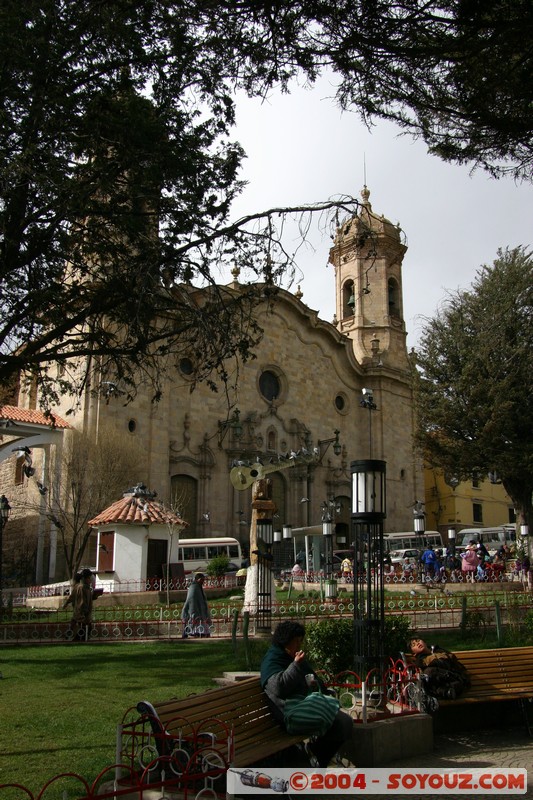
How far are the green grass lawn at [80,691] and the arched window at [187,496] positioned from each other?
18.7 m

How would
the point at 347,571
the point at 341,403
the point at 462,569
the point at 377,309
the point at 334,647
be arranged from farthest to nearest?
the point at 377,309, the point at 341,403, the point at 347,571, the point at 462,569, the point at 334,647

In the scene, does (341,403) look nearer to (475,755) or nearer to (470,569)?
(470,569)

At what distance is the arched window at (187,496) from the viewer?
32.1 metres

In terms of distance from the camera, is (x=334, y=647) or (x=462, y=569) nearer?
(x=334, y=647)

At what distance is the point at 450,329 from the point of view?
1033 inches

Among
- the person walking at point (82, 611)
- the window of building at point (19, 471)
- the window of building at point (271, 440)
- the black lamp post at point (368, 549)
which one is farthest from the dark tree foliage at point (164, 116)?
the window of building at point (271, 440)

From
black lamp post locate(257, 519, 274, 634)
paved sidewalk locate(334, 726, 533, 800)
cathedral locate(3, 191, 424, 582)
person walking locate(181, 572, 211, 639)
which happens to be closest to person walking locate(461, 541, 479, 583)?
cathedral locate(3, 191, 424, 582)

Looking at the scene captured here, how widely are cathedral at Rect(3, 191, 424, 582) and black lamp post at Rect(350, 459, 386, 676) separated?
18.4m

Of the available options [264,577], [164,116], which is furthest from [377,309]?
[164,116]

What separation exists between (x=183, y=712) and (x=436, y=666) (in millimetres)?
2957

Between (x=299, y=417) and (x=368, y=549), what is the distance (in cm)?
3085

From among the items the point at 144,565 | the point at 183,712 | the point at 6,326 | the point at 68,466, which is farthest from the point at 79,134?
the point at 68,466

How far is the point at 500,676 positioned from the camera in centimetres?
716

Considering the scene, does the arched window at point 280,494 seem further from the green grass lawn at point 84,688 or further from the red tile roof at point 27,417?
the green grass lawn at point 84,688
